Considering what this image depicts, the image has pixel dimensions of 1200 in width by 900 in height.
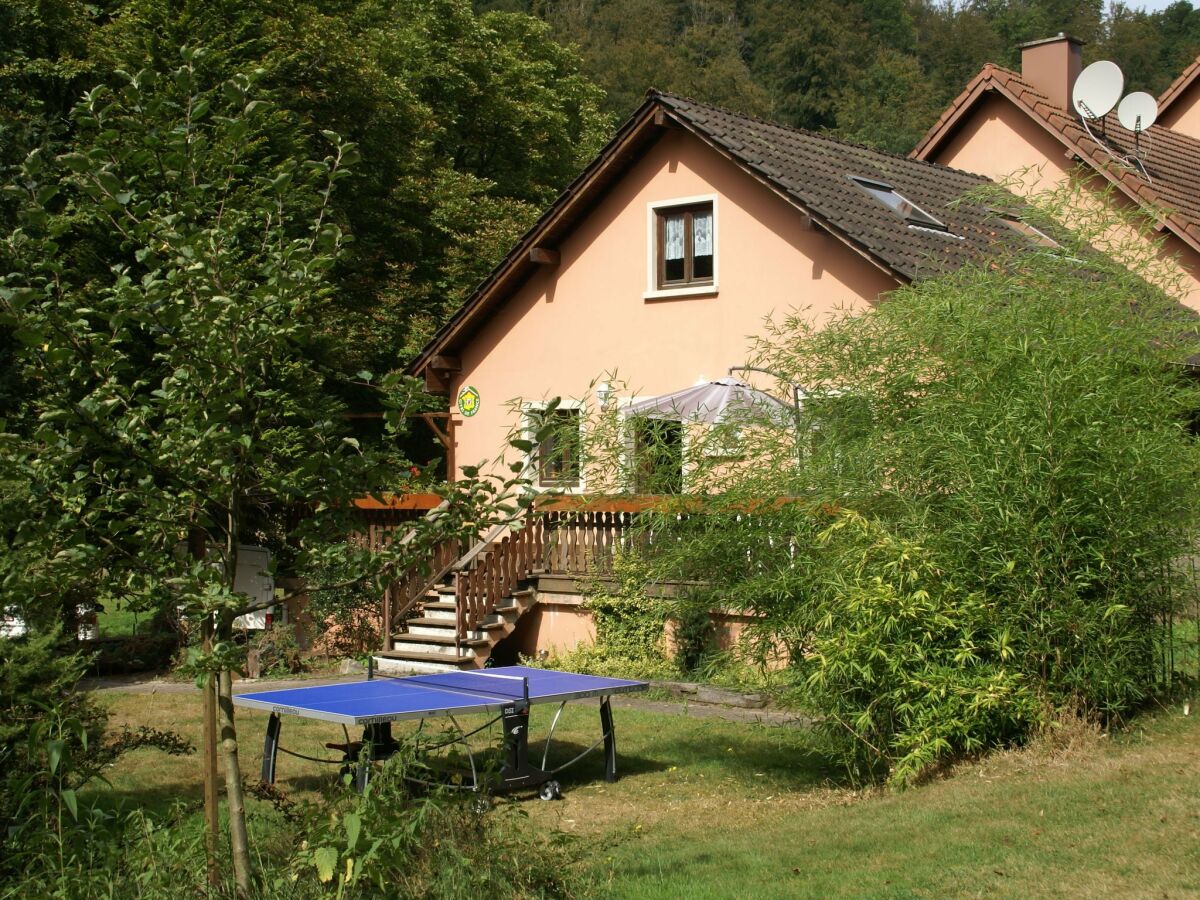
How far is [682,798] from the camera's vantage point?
32.8 feet

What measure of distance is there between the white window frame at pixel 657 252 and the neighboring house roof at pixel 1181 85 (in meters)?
12.1

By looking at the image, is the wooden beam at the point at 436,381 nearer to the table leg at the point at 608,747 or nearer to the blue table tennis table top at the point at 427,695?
the blue table tennis table top at the point at 427,695

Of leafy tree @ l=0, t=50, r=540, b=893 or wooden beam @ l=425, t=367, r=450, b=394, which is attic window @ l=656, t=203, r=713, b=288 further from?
leafy tree @ l=0, t=50, r=540, b=893

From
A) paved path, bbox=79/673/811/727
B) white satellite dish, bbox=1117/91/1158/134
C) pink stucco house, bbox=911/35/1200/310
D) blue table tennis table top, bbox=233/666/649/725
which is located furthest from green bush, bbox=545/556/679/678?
white satellite dish, bbox=1117/91/1158/134

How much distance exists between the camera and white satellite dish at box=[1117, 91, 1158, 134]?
2114 centimetres

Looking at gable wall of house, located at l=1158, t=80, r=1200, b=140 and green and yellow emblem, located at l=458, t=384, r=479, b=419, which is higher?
gable wall of house, located at l=1158, t=80, r=1200, b=140

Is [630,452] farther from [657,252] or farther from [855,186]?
[855,186]

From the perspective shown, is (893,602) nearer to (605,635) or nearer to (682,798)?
(682,798)

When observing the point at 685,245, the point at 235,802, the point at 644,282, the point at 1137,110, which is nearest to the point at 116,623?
the point at 644,282

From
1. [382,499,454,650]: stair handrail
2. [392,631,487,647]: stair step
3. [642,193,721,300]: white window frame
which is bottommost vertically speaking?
[392,631,487,647]: stair step

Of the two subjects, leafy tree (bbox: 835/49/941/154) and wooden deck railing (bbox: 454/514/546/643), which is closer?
wooden deck railing (bbox: 454/514/546/643)

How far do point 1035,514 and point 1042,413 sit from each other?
2.20 ft

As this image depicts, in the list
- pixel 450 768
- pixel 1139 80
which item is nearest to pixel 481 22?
pixel 450 768

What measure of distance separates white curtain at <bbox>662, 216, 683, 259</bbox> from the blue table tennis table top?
29.4ft
